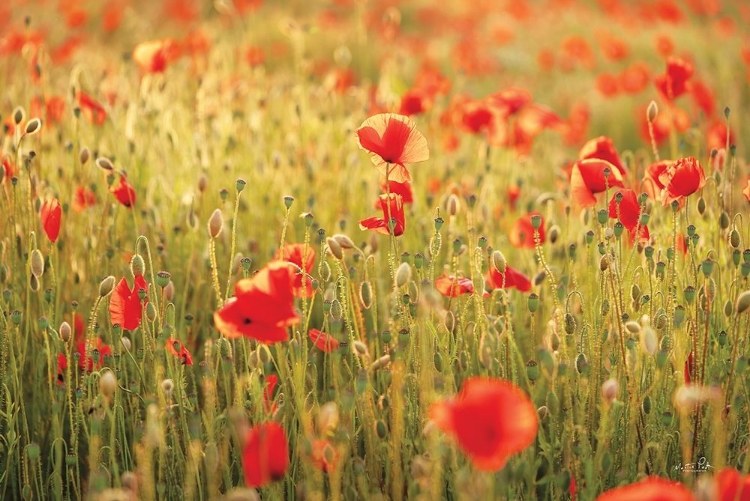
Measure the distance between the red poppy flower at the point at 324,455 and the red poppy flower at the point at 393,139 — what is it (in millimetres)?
593

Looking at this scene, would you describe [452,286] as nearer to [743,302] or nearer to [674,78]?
[743,302]

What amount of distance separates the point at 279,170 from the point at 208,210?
321 millimetres

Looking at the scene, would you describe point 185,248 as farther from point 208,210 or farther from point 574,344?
point 574,344

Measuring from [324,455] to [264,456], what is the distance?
0.59 ft

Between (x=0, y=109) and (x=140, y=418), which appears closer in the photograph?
(x=140, y=418)

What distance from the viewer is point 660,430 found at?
162 cm

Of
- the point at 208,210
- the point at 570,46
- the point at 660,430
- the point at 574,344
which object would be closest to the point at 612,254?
the point at 574,344

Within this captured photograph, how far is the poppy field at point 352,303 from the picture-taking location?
1.41 meters

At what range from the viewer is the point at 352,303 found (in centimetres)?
204

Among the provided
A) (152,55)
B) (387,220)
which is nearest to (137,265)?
(387,220)

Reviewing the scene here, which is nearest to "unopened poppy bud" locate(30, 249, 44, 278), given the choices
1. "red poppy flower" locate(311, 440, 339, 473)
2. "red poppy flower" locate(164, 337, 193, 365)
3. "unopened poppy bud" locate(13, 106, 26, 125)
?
"red poppy flower" locate(164, 337, 193, 365)

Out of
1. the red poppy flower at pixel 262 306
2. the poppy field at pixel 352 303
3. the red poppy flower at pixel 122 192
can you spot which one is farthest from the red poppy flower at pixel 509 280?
the red poppy flower at pixel 122 192
